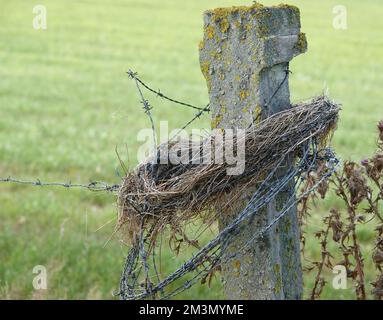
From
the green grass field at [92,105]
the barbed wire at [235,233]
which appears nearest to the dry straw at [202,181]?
the barbed wire at [235,233]

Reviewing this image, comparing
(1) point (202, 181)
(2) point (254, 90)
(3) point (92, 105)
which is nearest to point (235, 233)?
(1) point (202, 181)

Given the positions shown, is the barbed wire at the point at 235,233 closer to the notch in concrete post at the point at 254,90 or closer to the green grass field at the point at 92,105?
the notch in concrete post at the point at 254,90

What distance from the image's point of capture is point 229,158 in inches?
121

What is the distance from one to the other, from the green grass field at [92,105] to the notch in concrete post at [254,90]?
29cm

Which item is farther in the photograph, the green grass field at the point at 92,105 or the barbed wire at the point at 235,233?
the green grass field at the point at 92,105

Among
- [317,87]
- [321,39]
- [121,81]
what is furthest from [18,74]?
[321,39]

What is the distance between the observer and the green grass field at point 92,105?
19.3ft

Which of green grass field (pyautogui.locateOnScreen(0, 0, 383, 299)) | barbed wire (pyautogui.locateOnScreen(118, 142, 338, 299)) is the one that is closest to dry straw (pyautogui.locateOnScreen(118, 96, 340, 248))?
barbed wire (pyautogui.locateOnScreen(118, 142, 338, 299))

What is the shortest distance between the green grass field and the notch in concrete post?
0.29 m

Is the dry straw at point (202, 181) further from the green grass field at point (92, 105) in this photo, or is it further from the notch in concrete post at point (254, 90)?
the green grass field at point (92, 105)

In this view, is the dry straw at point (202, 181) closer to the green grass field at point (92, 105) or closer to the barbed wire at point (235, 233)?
the barbed wire at point (235, 233)

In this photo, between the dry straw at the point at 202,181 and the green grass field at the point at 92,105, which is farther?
the green grass field at the point at 92,105

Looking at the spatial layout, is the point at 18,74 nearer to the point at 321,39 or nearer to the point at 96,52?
the point at 96,52
